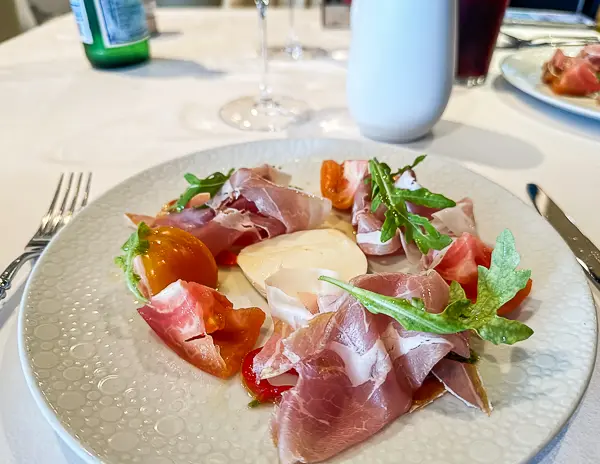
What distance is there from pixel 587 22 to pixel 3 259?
2.22m

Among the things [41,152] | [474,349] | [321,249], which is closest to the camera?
[474,349]

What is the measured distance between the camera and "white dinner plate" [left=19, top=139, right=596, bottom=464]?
18.2 inches

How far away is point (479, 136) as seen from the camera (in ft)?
3.86

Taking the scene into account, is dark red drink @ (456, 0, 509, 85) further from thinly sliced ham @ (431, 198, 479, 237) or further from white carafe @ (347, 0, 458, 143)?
thinly sliced ham @ (431, 198, 479, 237)

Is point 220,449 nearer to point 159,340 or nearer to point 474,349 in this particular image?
point 159,340

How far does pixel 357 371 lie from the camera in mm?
528

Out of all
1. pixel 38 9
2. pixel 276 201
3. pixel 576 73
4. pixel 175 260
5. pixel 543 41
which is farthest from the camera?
pixel 38 9

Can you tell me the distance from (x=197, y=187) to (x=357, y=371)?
1.29 feet

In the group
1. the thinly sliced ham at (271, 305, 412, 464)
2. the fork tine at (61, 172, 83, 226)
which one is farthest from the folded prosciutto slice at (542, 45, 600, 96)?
the fork tine at (61, 172, 83, 226)

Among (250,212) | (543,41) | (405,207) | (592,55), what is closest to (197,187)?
(250,212)

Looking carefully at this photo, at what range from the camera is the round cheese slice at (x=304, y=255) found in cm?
70

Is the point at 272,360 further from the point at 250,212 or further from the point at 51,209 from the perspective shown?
the point at 51,209

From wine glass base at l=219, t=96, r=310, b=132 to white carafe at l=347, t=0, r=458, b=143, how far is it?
0.21 meters

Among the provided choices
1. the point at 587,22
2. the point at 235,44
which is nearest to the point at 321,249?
the point at 235,44
